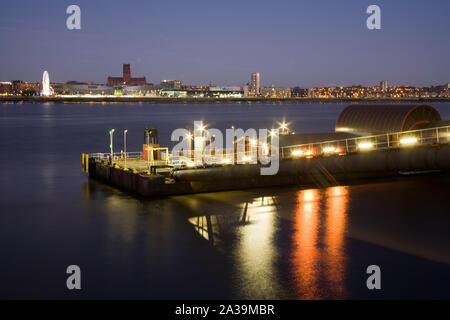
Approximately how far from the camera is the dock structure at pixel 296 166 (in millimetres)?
32094

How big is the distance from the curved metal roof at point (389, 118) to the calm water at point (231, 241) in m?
5.36

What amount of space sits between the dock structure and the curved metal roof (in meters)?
0.17

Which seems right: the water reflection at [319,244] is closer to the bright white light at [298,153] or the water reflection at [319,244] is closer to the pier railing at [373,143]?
the bright white light at [298,153]

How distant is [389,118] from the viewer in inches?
1626

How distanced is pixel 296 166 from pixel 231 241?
12.7m

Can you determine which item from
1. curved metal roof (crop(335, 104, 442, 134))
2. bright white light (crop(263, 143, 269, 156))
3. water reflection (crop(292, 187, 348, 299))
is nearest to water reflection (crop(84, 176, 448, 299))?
water reflection (crop(292, 187, 348, 299))

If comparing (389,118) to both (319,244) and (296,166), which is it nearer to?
(296,166)

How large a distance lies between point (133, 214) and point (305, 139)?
17428mm

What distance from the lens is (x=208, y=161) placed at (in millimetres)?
34625

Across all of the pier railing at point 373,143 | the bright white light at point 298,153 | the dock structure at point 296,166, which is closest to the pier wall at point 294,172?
the dock structure at point 296,166
